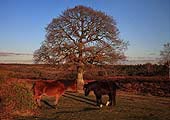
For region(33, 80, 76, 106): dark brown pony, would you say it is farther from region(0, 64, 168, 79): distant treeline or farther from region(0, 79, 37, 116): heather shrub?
region(0, 64, 168, 79): distant treeline

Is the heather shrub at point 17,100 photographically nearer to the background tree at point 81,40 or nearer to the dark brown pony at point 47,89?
the dark brown pony at point 47,89

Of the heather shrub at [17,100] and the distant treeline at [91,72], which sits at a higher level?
the distant treeline at [91,72]

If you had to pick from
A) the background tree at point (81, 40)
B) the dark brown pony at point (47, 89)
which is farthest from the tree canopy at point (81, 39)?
the dark brown pony at point (47, 89)

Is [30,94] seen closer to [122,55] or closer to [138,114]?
[138,114]

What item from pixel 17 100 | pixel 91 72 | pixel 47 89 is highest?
pixel 91 72

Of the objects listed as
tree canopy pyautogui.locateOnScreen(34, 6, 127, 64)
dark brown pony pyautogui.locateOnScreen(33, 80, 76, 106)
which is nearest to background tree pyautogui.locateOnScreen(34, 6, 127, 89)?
tree canopy pyautogui.locateOnScreen(34, 6, 127, 64)

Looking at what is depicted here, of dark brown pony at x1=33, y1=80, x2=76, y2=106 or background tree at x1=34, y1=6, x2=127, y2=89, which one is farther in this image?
background tree at x1=34, y1=6, x2=127, y2=89

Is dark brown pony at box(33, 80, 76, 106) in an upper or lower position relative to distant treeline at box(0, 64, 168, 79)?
lower

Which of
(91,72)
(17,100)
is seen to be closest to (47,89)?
(17,100)

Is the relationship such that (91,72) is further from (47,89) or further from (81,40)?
(47,89)

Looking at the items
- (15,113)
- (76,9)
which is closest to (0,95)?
(15,113)

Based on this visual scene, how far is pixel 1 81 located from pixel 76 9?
1677 centimetres

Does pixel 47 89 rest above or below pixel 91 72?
below

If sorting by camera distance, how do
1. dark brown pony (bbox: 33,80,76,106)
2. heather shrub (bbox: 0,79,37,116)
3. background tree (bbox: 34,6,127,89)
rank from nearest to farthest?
1. heather shrub (bbox: 0,79,37,116)
2. dark brown pony (bbox: 33,80,76,106)
3. background tree (bbox: 34,6,127,89)
